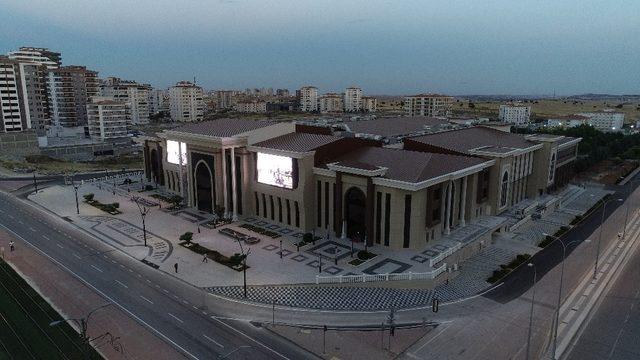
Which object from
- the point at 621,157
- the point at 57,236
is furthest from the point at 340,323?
the point at 621,157

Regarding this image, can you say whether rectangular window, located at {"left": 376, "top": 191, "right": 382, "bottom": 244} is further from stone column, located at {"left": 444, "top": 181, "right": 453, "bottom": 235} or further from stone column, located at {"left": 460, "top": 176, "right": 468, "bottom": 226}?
stone column, located at {"left": 460, "top": 176, "right": 468, "bottom": 226}

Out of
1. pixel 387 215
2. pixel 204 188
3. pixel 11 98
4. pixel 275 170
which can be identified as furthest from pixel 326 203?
pixel 11 98

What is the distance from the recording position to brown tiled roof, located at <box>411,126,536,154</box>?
3136 inches

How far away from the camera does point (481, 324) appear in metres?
43.9

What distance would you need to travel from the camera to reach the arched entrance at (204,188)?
77.6 metres

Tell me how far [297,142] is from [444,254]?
100 ft

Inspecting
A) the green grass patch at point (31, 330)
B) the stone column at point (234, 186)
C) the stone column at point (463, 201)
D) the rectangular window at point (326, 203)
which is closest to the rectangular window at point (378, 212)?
the rectangular window at point (326, 203)

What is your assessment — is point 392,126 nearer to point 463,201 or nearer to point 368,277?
point 463,201

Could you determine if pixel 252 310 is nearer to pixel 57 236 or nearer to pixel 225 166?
pixel 225 166

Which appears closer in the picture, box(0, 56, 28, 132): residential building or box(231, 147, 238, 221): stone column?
box(231, 147, 238, 221): stone column

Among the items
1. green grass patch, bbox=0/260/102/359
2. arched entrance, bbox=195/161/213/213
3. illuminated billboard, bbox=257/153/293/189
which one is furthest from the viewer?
arched entrance, bbox=195/161/213/213

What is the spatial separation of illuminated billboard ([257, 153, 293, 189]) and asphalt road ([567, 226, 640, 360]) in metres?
43.2

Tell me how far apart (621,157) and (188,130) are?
13083 cm

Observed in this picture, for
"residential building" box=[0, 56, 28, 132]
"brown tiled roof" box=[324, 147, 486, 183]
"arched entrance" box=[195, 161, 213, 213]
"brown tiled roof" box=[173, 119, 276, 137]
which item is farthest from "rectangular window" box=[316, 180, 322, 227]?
"residential building" box=[0, 56, 28, 132]
